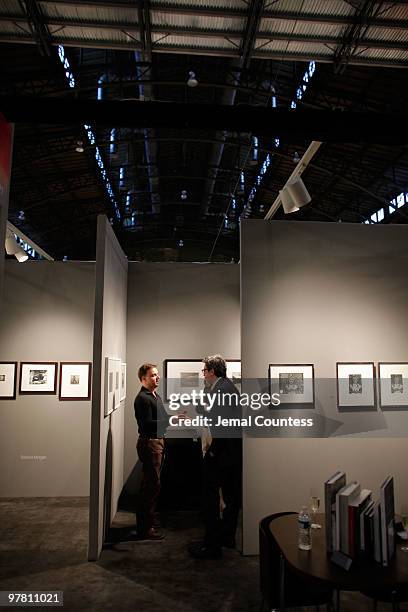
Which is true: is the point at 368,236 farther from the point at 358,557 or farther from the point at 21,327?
the point at 21,327

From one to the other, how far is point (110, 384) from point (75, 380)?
1968mm

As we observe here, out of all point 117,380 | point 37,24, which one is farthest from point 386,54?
point 117,380

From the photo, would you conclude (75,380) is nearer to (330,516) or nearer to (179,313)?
(179,313)

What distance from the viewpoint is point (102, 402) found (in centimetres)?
474

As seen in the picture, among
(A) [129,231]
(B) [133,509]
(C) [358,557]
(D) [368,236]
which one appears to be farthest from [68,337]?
(A) [129,231]

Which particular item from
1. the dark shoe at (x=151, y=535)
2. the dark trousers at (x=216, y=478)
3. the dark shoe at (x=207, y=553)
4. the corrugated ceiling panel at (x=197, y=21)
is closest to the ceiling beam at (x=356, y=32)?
the corrugated ceiling panel at (x=197, y=21)

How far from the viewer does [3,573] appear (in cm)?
419

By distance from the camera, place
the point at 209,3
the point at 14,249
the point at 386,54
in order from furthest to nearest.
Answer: the point at 14,249
the point at 386,54
the point at 209,3

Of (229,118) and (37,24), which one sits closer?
(37,24)

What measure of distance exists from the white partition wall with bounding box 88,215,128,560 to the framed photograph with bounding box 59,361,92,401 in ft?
3.21

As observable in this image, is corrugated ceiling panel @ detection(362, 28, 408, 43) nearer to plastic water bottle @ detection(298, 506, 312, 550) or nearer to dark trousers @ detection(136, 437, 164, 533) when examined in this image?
plastic water bottle @ detection(298, 506, 312, 550)

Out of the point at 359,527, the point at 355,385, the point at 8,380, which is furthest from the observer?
the point at 8,380

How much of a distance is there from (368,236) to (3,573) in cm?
491

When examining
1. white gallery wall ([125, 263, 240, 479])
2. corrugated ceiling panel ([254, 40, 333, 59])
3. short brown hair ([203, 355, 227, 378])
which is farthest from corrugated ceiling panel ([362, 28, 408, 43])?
white gallery wall ([125, 263, 240, 479])
